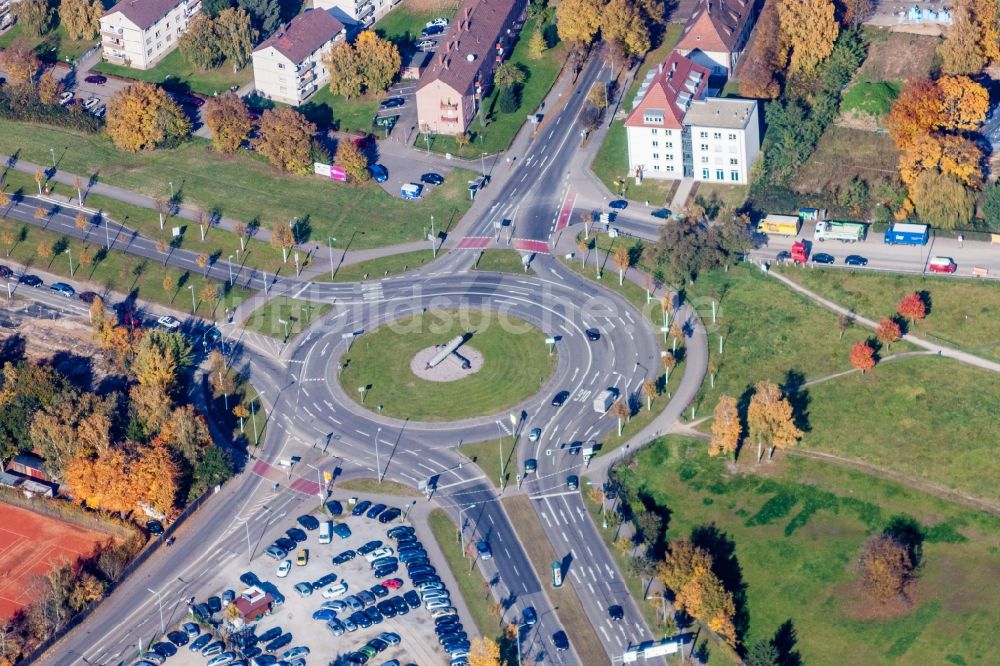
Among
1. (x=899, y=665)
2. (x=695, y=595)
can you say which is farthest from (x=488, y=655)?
(x=899, y=665)

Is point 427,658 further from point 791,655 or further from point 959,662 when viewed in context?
point 959,662

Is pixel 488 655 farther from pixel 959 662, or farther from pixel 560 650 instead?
pixel 959 662

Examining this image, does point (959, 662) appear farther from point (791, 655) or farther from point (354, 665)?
point (354, 665)

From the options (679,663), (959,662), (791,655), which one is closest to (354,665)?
(679,663)

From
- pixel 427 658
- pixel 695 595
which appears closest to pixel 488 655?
pixel 427 658

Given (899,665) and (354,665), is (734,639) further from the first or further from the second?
(354,665)

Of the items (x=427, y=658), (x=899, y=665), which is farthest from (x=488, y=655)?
(x=899, y=665)
